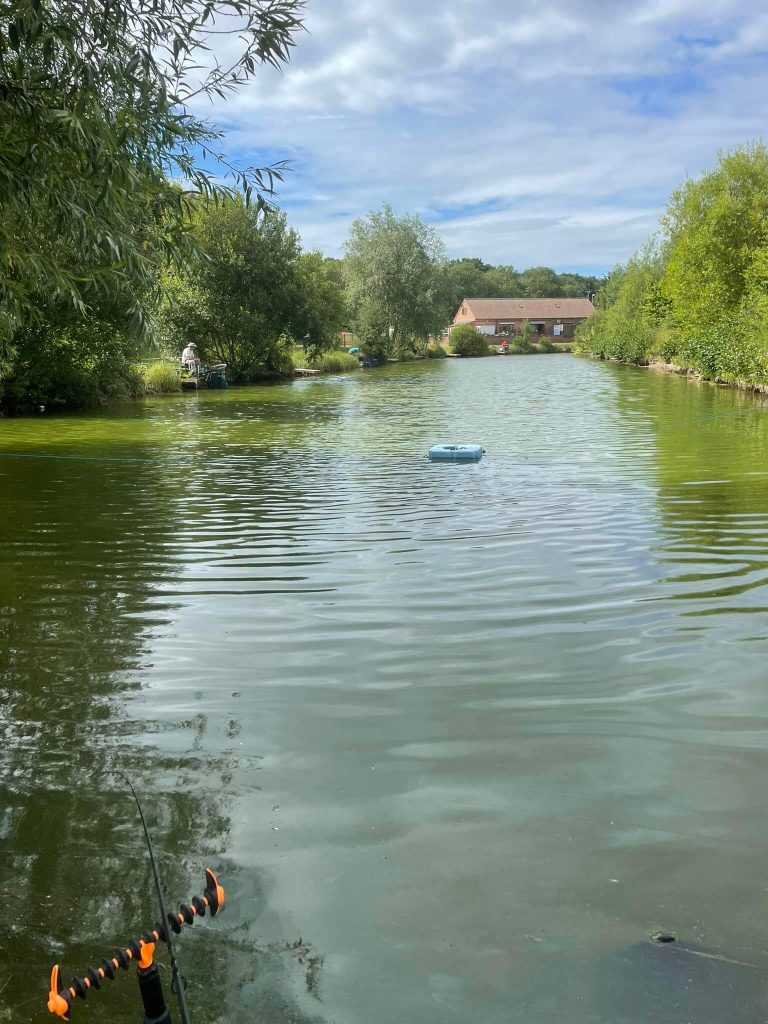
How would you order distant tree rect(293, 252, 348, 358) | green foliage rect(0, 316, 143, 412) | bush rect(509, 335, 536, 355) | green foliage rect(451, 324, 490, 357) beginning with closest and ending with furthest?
green foliage rect(0, 316, 143, 412) → distant tree rect(293, 252, 348, 358) → green foliage rect(451, 324, 490, 357) → bush rect(509, 335, 536, 355)

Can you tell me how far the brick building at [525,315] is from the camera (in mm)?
111562

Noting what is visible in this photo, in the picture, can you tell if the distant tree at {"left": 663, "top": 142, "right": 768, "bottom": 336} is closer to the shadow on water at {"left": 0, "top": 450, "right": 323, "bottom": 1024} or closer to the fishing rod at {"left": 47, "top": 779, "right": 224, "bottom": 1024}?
the shadow on water at {"left": 0, "top": 450, "right": 323, "bottom": 1024}

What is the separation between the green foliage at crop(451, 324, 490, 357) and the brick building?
896 inches

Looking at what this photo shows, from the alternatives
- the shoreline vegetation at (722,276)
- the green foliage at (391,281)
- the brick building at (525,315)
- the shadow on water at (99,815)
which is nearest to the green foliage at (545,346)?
the brick building at (525,315)

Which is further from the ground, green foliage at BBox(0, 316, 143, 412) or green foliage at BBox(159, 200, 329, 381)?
green foliage at BBox(159, 200, 329, 381)

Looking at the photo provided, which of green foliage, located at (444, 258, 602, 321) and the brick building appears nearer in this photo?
the brick building

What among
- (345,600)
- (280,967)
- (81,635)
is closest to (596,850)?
(280,967)

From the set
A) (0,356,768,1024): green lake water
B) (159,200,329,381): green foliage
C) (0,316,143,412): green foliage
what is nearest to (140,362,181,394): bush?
(0,316,143,412): green foliage

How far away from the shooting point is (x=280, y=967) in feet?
9.18

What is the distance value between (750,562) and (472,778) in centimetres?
468

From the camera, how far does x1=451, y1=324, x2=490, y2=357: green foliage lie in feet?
288

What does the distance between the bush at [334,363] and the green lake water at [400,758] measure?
44.3 m

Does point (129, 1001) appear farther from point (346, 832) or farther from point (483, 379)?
point (483, 379)

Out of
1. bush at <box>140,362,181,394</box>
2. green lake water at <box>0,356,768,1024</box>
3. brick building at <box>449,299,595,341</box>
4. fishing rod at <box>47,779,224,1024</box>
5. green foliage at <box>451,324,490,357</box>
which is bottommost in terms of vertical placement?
green lake water at <box>0,356,768,1024</box>
